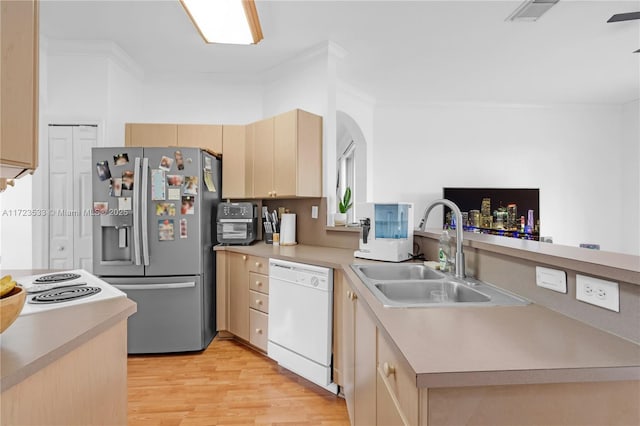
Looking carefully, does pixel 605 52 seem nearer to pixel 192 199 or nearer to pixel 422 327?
pixel 422 327

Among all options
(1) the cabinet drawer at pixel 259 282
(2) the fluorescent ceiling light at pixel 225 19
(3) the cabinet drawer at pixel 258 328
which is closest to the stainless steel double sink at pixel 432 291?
(1) the cabinet drawer at pixel 259 282

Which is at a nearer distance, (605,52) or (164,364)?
(164,364)

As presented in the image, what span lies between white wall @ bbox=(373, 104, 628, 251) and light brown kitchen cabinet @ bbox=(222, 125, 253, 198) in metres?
2.16

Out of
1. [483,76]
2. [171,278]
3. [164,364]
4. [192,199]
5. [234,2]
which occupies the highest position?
[483,76]

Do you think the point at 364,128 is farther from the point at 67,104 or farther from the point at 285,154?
the point at 67,104

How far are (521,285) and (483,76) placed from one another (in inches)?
135

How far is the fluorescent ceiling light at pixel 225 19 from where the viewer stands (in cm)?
200

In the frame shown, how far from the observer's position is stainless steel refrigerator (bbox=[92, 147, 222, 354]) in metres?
2.65

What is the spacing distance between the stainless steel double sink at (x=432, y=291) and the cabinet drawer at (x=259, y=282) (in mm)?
1035

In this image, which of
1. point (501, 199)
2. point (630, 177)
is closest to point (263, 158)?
point (501, 199)

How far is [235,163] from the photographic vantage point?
327 centimetres

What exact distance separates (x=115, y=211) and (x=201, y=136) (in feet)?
3.56

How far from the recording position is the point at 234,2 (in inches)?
77.9

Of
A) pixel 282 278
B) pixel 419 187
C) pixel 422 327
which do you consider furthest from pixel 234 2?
pixel 419 187
